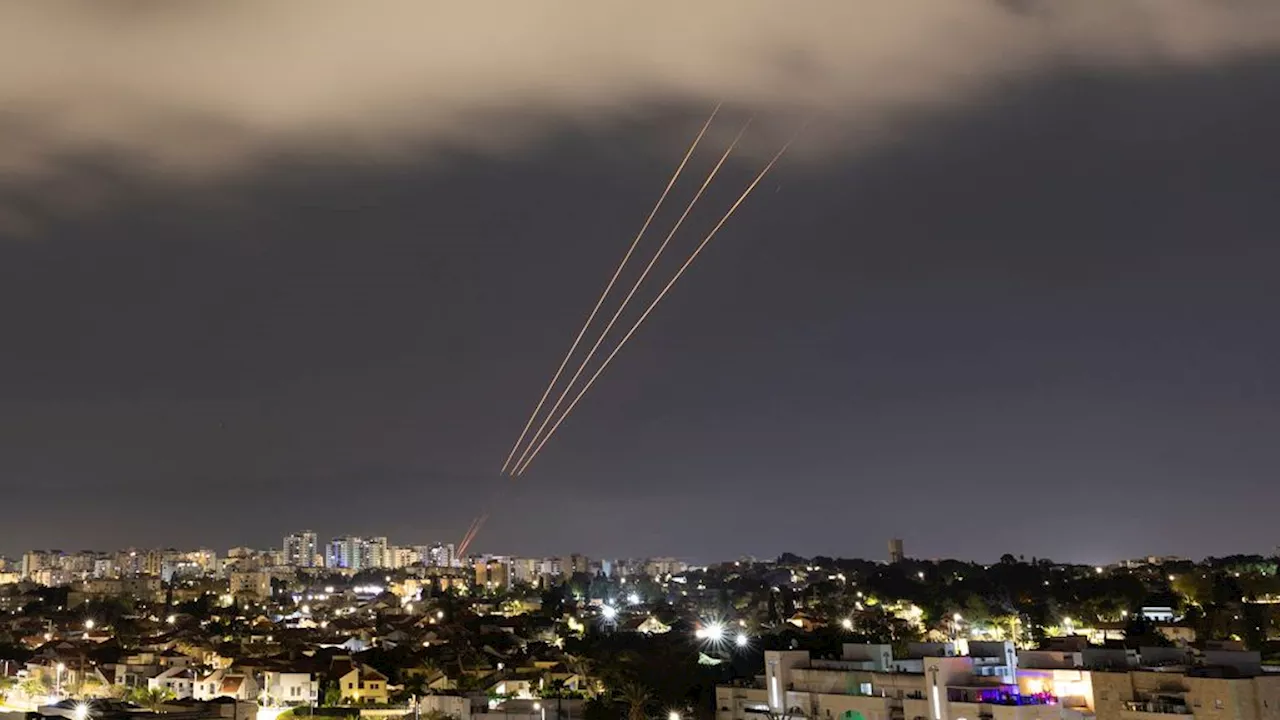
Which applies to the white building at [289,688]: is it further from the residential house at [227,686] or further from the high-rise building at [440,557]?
the high-rise building at [440,557]

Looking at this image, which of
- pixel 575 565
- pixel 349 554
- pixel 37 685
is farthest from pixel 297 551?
pixel 37 685

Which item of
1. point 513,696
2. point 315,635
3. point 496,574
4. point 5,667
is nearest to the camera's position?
point 513,696

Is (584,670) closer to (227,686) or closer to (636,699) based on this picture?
(636,699)

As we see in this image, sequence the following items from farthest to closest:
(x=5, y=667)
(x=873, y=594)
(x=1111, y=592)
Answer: (x=873, y=594) → (x=1111, y=592) → (x=5, y=667)

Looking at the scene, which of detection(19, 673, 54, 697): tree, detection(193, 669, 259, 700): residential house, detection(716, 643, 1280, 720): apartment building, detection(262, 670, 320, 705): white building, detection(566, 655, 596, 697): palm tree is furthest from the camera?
detection(19, 673, 54, 697): tree

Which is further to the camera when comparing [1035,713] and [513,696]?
[513,696]

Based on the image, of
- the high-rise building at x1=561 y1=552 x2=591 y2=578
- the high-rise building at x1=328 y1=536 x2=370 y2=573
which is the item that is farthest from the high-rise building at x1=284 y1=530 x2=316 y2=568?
the high-rise building at x1=561 y1=552 x2=591 y2=578

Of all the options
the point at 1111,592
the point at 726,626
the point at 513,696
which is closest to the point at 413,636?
the point at 726,626

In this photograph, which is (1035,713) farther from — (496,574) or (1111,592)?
(496,574)

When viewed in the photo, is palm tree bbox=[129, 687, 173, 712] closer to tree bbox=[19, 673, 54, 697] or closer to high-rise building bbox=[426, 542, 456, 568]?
tree bbox=[19, 673, 54, 697]
